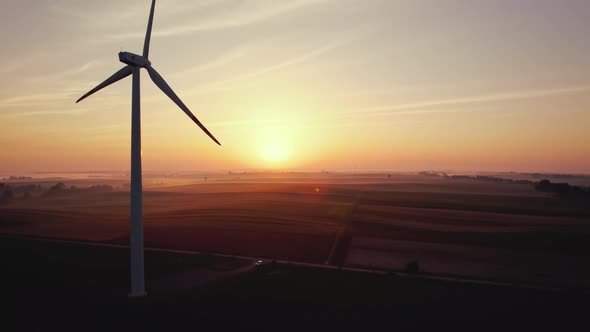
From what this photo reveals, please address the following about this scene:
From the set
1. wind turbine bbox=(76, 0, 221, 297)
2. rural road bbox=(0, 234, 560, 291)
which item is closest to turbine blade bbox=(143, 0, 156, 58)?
wind turbine bbox=(76, 0, 221, 297)

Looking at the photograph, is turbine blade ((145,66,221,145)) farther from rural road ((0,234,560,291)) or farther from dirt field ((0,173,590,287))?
dirt field ((0,173,590,287))

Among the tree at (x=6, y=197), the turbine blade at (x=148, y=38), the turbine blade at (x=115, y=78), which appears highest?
the turbine blade at (x=148, y=38)

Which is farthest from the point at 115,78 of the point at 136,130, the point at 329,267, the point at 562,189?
the point at 562,189

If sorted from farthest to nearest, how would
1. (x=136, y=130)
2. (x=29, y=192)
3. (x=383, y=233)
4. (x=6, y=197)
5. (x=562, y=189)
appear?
(x=29, y=192), (x=6, y=197), (x=562, y=189), (x=383, y=233), (x=136, y=130)

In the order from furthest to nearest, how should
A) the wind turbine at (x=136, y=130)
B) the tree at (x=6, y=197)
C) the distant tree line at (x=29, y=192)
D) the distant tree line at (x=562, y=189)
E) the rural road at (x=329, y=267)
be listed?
the distant tree line at (x=29, y=192) → the tree at (x=6, y=197) → the distant tree line at (x=562, y=189) → the rural road at (x=329, y=267) → the wind turbine at (x=136, y=130)

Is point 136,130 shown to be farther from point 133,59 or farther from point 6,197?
point 6,197

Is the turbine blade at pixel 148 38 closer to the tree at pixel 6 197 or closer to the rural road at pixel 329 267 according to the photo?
the rural road at pixel 329 267

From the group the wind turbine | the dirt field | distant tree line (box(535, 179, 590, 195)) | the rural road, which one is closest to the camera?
the wind turbine

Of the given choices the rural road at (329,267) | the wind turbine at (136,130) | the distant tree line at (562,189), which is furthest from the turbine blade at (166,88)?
the distant tree line at (562,189)
